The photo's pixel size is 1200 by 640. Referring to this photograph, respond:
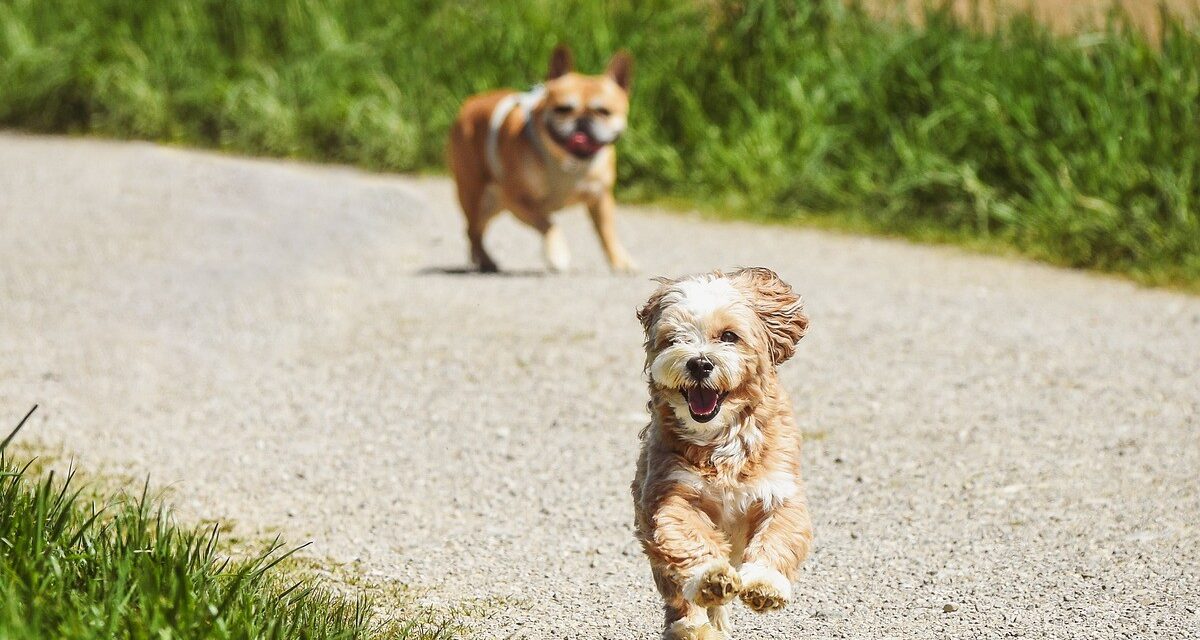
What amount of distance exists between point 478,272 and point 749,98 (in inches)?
129

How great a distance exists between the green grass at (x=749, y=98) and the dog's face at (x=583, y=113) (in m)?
2.90

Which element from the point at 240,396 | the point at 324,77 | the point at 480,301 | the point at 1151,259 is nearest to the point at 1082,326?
the point at 1151,259

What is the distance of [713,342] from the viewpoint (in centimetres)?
352

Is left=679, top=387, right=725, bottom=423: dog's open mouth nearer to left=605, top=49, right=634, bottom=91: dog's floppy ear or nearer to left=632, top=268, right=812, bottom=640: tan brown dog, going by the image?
left=632, top=268, right=812, bottom=640: tan brown dog

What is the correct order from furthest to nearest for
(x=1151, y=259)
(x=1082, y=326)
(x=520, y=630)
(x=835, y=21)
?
(x=835, y=21), (x=1151, y=259), (x=1082, y=326), (x=520, y=630)

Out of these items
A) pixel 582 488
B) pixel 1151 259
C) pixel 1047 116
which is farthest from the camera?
pixel 1047 116

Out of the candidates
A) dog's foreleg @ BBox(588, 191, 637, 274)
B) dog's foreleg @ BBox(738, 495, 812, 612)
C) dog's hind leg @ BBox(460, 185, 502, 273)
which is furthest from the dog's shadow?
dog's foreleg @ BBox(738, 495, 812, 612)

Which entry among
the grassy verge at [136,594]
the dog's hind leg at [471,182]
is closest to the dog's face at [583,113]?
the dog's hind leg at [471,182]

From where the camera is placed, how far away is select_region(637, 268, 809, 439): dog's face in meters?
3.47

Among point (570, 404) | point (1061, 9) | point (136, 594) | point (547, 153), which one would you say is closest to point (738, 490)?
point (136, 594)

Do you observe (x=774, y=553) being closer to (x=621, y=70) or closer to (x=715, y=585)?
(x=715, y=585)

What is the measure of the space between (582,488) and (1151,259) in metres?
4.95

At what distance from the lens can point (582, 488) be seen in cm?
583

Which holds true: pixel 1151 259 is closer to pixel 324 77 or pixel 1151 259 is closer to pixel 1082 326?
pixel 1082 326
